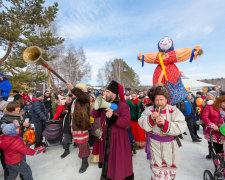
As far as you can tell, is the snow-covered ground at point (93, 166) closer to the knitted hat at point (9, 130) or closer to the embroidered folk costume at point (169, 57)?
the knitted hat at point (9, 130)

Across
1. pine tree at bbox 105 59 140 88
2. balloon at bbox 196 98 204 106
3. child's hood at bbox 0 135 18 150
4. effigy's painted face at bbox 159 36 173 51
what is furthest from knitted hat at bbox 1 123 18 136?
pine tree at bbox 105 59 140 88

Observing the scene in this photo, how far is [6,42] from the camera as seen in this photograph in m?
7.37

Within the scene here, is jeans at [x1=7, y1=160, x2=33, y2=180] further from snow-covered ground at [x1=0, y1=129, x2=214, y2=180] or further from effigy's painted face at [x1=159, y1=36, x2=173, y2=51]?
effigy's painted face at [x1=159, y1=36, x2=173, y2=51]

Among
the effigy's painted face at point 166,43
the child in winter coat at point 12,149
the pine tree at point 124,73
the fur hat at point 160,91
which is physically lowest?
the child in winter coat at point 12,149

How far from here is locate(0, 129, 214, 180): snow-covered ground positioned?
2.74 meters

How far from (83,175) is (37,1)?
35.4 feet

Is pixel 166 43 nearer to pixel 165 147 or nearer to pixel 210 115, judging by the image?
pixel 210 115

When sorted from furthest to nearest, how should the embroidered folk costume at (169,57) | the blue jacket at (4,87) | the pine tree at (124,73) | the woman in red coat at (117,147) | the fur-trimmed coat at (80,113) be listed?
1. the pine tree at (124,73)
2. the blue jacket at (4,87)
3. the fur-trimmed coat at (80,113)
4. the embroidered folk costume at (169,57)
5. the woman in red coat at (117,147)

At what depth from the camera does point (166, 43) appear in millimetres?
2928

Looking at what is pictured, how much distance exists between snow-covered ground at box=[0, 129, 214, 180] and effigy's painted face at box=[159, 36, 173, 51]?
2.93 meters

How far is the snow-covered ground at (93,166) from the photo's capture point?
274 centimetres

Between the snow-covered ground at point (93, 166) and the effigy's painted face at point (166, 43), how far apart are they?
115 inches

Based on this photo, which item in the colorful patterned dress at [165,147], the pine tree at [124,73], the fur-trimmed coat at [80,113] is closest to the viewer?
the colorful patterned dress at [165,147]

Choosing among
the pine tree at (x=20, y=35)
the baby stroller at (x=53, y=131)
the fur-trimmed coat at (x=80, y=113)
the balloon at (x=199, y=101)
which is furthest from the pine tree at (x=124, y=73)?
the fur-trimmed coat at (x=80, y=113)
